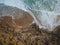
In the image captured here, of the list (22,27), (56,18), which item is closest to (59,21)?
(56,18)

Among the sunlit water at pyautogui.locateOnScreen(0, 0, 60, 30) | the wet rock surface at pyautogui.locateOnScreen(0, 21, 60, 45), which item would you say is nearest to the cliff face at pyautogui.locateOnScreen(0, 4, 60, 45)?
the wet rock surface at pyautogui.locateOnScreen(0, 21, 60, 45)

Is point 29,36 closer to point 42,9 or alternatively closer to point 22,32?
point 22,32

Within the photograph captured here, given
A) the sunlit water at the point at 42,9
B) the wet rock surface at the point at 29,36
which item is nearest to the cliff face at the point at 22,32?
the wet rock surface at the point at 29,36

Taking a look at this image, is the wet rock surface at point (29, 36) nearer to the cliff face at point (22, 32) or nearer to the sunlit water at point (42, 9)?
the cliff face at point (22, 32)

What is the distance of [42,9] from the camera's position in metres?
3.29

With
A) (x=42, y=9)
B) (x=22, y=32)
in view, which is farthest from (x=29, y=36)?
(x=42, y=9)

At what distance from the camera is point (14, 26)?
2346 millimetres

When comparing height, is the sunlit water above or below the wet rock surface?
above

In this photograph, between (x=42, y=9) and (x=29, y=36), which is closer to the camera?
(x=29, y=36)

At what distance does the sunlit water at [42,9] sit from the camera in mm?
2691

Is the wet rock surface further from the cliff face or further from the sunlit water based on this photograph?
the sunlit water

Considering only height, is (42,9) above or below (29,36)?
above

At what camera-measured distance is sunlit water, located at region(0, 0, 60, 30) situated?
2.69 meters

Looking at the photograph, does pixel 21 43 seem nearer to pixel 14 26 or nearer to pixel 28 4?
pixel 14 26
